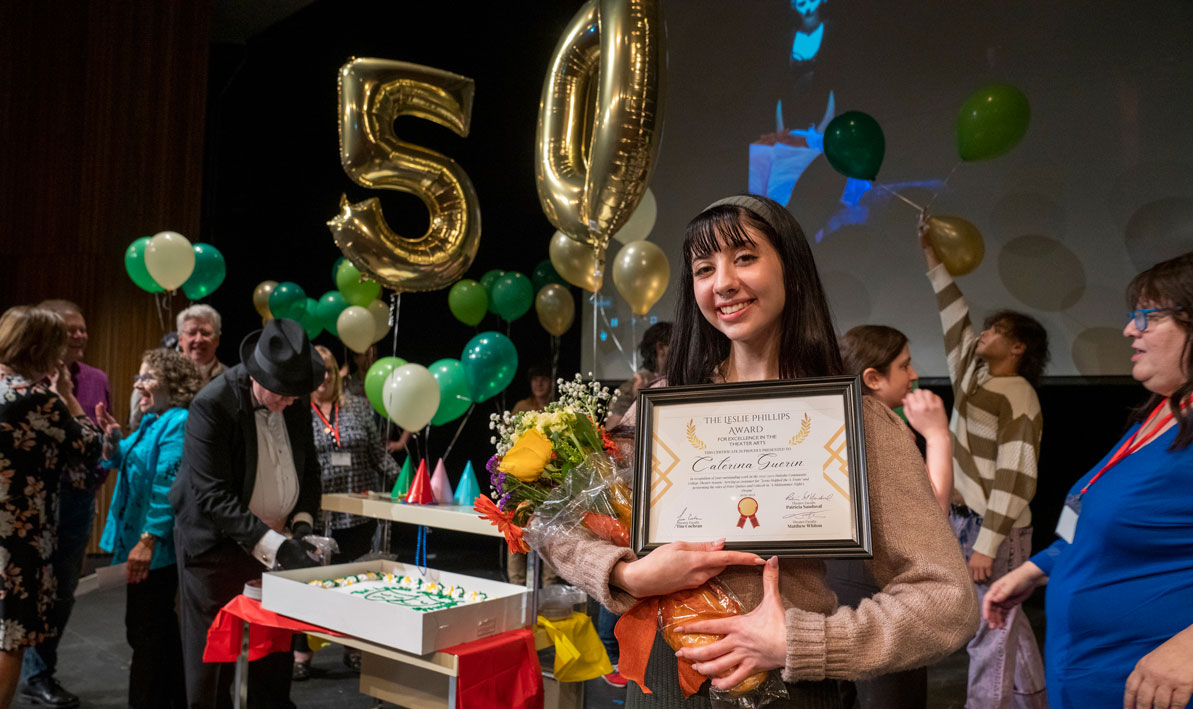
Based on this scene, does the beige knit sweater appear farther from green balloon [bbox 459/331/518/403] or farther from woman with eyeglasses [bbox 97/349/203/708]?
green balloon [bbox 459/331/518/403]

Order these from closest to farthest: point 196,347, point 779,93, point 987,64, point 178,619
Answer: point 178,619, point 196,347, point 987,64, point 779,93

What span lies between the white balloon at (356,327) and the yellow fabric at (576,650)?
3.43 meters

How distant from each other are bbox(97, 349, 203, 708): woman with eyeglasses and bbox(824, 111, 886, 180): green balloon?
3.31 m

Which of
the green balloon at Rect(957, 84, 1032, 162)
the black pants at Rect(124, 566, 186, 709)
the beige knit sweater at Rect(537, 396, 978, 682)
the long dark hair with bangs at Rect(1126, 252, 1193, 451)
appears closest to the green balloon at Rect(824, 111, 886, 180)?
the green balloon at Rect(957, 84, 1032, 162)

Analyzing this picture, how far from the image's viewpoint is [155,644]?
3.13 meters

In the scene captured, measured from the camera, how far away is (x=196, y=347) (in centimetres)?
378

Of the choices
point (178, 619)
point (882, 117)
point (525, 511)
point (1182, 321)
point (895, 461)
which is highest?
point (882, 117)

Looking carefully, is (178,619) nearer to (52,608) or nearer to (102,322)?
(52,608)

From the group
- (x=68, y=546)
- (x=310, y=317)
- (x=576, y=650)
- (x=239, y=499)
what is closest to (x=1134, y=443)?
(x=576, y=650)

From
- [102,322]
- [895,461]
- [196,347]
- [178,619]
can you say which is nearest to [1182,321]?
[895,461]

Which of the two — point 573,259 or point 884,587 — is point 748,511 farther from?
point 573,259

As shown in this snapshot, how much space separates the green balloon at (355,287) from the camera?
5.62 meters

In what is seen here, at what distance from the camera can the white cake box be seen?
2.04 m

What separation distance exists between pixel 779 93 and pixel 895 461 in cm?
450
